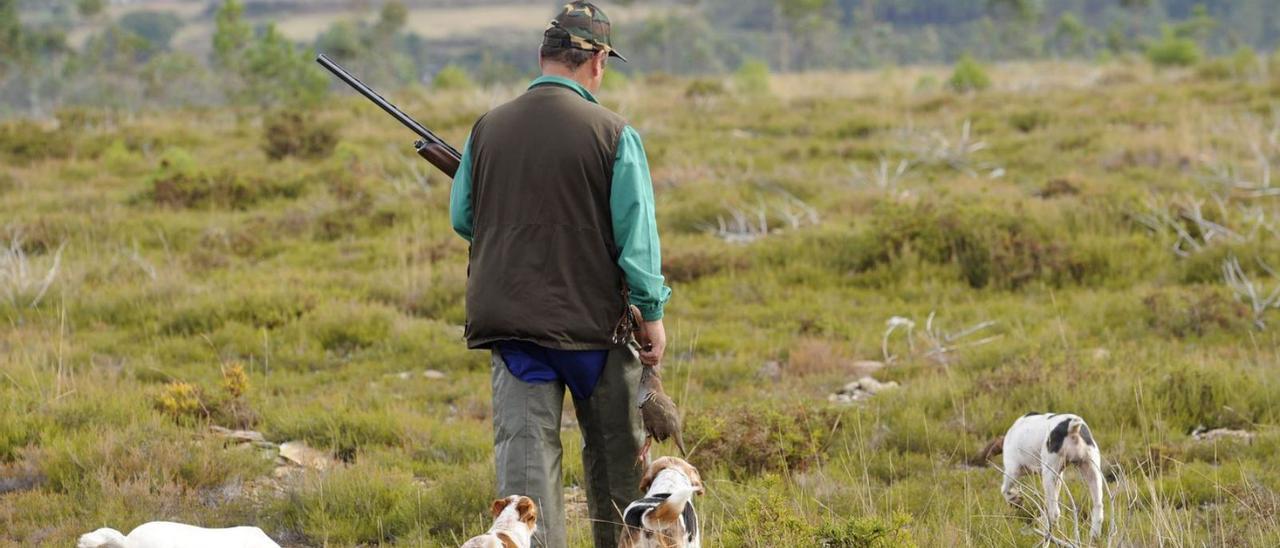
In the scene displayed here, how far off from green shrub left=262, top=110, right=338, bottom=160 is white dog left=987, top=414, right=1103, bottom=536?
44.7 ft

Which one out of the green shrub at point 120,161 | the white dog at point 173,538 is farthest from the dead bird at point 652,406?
the green shrub at point 120,161

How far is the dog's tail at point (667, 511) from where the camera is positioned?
3531 millimetres

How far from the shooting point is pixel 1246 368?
6.92 m

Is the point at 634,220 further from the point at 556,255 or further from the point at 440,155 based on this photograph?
the point at 440,155

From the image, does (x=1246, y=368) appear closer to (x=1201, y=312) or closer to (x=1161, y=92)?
(x=1201, y=312)

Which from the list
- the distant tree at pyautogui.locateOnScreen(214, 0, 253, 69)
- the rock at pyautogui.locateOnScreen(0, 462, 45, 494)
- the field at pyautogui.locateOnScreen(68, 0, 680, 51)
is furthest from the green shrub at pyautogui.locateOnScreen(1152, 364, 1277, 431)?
the field at pyautogui.locateOnScreen(68, 0, 680, 51)

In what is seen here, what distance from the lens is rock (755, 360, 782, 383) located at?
25.7 ft

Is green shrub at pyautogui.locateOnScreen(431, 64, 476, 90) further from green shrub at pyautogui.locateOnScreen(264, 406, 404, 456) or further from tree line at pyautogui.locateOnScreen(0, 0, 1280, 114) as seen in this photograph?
green shrub at pyautogui.locateOnScreen(264, 406, 404, 456)

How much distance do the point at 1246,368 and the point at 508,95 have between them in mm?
18087

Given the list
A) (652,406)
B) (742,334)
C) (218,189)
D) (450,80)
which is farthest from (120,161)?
(450,80)

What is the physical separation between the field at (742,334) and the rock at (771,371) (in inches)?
4.1

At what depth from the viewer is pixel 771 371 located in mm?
7973

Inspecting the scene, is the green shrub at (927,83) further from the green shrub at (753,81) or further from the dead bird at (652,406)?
the dead bird at (652,406)

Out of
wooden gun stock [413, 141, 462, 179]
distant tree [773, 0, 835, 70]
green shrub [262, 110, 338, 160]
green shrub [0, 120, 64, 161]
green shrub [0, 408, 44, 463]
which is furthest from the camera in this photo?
distant tree [773, 0, 835, 70]
